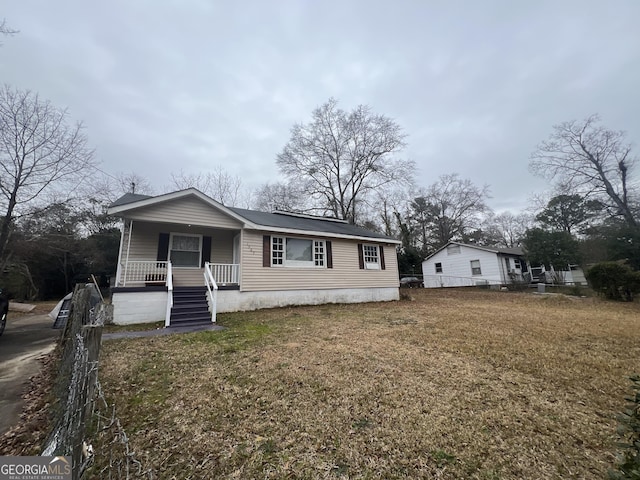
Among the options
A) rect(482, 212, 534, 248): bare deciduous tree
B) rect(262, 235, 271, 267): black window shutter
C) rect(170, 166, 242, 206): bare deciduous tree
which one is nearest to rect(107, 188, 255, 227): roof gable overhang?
rect(262, 235, 271, 267): black window shutter

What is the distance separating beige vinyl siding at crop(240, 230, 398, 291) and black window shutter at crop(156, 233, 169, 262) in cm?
281

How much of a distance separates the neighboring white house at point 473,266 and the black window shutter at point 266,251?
1893cm

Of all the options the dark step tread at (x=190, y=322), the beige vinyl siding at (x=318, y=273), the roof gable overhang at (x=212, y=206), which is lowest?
the dark step tread at (x=190, y=322)

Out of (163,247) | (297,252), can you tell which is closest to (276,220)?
(297,252)

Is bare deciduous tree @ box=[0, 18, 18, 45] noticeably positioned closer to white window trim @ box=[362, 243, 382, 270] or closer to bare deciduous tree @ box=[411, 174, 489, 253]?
white window trim @ box=[362, 243, 382, 270]

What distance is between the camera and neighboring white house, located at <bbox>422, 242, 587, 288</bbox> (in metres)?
20.3

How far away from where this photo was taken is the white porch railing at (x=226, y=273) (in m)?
9.34

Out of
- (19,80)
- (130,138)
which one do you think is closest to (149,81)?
(19,80)

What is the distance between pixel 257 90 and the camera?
18047mm

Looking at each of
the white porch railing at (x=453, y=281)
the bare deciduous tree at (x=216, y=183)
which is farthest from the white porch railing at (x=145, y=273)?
the white porch railing at (x=453, y=281)

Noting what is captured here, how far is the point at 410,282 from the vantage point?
2430 centimetres

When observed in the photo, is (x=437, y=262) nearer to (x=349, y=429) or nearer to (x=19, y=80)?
(x=349, y=429)

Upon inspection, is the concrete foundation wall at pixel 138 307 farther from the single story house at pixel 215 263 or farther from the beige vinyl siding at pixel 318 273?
the beige vinyl siding at pixel 318 273

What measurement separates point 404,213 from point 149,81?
27.0 metres
